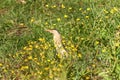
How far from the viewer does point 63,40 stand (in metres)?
4.78

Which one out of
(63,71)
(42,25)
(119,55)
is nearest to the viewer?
(63,71)

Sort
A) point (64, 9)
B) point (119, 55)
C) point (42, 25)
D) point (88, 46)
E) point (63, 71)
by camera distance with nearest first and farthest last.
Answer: point (63, 71) → point (119, 55) → point (88, 46) → point (42, 25) → point (64, 9)

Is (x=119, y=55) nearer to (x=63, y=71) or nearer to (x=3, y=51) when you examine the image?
(x=63, y=71)

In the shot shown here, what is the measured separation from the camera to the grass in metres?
4.43

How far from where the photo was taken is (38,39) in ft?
17.1

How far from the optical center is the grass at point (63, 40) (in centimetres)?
443

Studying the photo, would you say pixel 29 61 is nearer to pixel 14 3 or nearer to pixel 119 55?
pixel 119 55

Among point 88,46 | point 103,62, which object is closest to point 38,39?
point 88,46

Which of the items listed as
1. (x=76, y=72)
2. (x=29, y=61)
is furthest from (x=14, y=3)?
(x=76, y=72)

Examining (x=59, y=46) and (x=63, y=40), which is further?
(x=63, y=40)

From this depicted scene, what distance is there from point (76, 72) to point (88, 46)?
66 centimetres

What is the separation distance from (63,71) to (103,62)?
630mm

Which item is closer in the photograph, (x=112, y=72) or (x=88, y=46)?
(x=112, y=72)

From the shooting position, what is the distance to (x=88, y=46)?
5.00 meters
